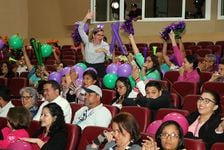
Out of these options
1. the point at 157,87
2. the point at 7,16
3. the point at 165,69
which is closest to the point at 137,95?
the point at 157,87

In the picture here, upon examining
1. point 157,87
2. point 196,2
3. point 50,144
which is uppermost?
point 196,2

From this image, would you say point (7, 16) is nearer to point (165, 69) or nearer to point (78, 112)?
point (165, 69)

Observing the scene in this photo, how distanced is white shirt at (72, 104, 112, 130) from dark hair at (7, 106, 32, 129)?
55cm

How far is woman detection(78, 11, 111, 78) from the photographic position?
6574mm

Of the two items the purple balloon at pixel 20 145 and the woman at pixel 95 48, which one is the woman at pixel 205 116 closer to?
the purple balloon at pixel 20 145

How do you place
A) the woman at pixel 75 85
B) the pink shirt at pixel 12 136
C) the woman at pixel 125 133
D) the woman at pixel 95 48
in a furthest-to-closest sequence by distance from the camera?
the woman at pixel 95 48 → the woman at pixel 75 85 → the pink shirt at pixel 12 136 → the woman at pixel 125 133

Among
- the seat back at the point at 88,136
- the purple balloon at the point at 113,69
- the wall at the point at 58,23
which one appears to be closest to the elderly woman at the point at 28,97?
the seat back at the point at 88,136

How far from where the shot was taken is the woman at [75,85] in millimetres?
5219

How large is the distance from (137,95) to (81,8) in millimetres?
8220

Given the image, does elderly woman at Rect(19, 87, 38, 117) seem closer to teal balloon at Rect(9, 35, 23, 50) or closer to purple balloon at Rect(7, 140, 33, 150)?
purple balloon at Rect(7, 140, 33, 150)

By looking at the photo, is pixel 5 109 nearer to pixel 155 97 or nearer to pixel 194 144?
pixel 155 97

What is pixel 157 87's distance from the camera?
15.0 ft

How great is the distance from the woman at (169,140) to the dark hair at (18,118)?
1.30 meters

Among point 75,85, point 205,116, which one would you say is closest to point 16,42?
point 75,85
